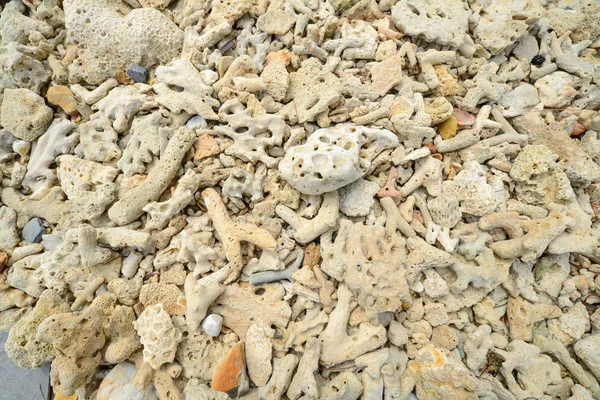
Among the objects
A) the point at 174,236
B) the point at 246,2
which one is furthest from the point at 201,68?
the point at 174,236

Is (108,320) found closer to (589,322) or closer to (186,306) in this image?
(186,306)

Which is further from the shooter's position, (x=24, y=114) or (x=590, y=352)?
(x=24, y=114)

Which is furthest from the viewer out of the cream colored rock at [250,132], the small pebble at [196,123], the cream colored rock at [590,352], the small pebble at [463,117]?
the small pebble at [463,117]

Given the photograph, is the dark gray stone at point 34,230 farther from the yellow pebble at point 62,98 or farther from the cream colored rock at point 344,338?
the cream colored rock at point 344,338

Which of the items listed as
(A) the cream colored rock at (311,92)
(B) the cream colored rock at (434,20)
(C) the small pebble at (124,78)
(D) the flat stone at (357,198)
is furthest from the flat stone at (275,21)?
(D) the flat stone at (357,198)

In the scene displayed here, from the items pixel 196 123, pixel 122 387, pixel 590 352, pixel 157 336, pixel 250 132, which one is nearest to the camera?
pixel 157 336

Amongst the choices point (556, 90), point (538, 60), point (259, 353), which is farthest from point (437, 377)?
point (538, 60)

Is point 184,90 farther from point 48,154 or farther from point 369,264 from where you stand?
point 369,264
